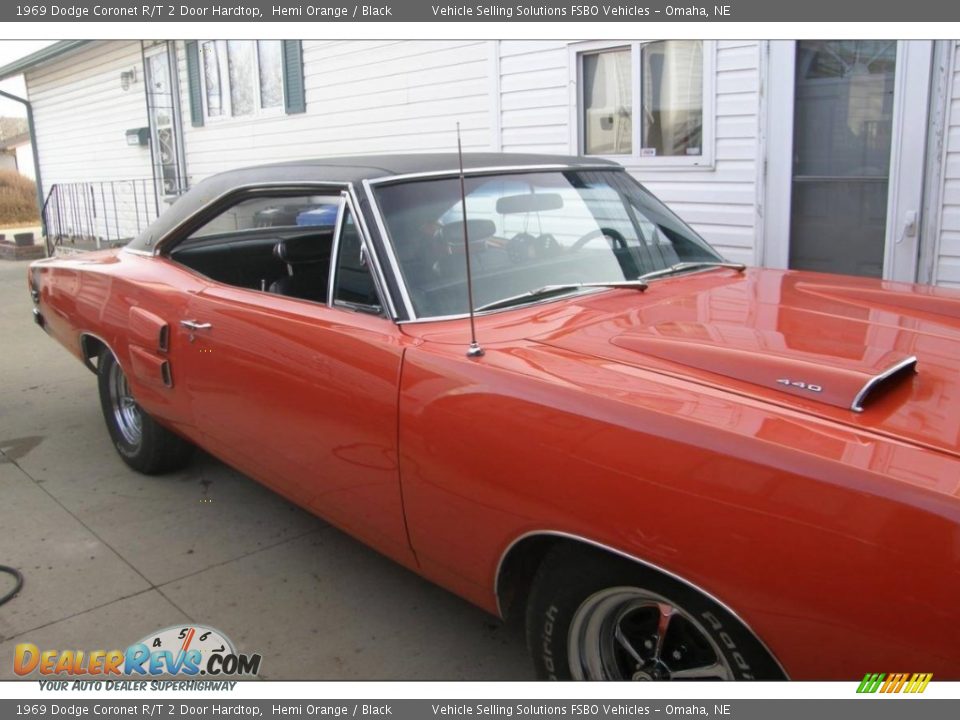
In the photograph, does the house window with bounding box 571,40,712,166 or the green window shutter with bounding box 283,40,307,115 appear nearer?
the house window with bounding box 571,40,712,166

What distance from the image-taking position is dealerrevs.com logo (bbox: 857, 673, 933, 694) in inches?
62.3

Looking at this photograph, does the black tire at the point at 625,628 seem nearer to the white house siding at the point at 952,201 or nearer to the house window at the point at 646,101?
the white house siding at the point at 952,201

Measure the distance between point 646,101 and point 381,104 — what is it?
136 inches

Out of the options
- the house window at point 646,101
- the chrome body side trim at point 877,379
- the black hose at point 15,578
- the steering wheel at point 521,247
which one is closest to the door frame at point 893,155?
the house window at point 646,101

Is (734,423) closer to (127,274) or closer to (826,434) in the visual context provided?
(826,434)

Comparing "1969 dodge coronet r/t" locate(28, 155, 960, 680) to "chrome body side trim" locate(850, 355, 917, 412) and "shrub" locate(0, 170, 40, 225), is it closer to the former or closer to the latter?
"chrome body side trim" locate(850, 355, 917, 412)

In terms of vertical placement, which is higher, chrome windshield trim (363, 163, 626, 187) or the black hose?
chrome windshield trim (363, 163, 626, 187)

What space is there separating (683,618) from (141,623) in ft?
6.43

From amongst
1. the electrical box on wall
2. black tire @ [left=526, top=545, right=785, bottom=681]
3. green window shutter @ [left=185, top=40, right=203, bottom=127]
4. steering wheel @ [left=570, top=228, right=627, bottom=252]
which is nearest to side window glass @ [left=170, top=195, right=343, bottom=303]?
steering wheel @ [left=570, top=228, right=627, bottom=252]

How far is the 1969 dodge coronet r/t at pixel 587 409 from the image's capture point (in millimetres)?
1676

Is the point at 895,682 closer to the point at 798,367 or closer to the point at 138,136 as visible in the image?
the point at 798,367

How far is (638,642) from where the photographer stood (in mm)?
2129

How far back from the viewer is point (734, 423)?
1.86 m

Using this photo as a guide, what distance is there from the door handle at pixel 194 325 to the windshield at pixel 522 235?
0.97 meters
